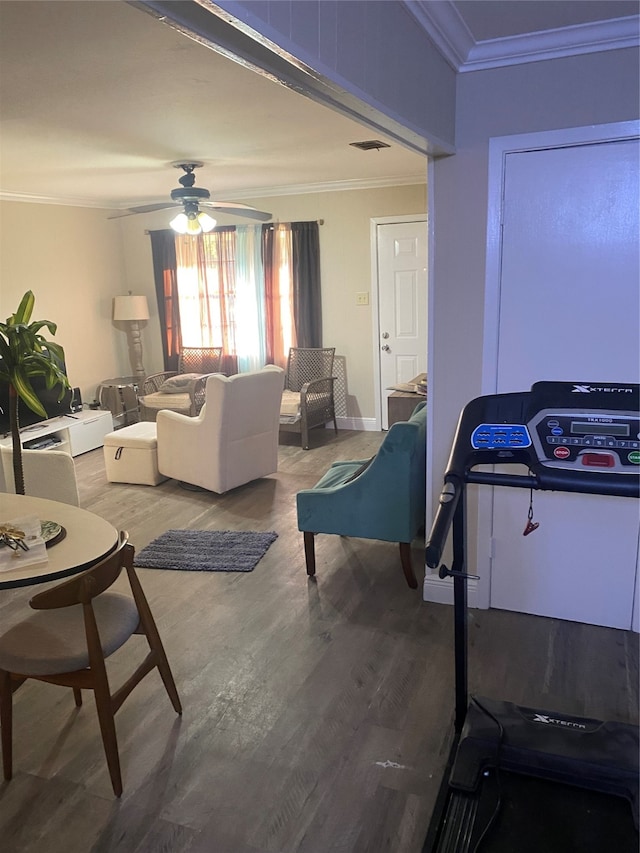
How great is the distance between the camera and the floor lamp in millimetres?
7246

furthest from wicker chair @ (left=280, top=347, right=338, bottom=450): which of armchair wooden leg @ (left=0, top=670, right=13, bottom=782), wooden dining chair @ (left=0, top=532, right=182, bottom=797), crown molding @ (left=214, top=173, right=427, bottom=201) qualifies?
armchair wooden leg @ (left=0, top=670, right=13, bottom=782)

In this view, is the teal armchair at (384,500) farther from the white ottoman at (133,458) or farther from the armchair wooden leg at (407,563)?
the white ottoman at (133,458)

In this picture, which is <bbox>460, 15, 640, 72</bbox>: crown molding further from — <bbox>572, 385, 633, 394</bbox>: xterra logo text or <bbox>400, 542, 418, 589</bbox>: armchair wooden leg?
<bbox>400, 542, 418, 589</bbox>: armchair wooden leg

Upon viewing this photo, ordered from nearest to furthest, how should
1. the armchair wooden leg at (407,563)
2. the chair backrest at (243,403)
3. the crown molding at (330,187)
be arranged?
the armchair wooden leg at (407,563), the chair backrest at (243,403), the crown molding at (330,187)

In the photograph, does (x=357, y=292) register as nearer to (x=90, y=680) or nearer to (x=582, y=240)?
(x=582, y=240)

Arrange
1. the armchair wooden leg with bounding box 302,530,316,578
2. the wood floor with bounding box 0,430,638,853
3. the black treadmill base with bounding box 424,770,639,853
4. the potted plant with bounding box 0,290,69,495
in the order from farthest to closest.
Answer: the potted plant with bounding box 0,290,69,495 < the armchair wooden leg with bounding box 302,530,316,578 < the wood floor with bounding box 0,430,638,853 < the black treadmill base with bounding box 424,770,639,853

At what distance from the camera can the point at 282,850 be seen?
1.94m

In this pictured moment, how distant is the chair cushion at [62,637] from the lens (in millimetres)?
2109

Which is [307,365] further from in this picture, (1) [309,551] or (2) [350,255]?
(1) [309,551]

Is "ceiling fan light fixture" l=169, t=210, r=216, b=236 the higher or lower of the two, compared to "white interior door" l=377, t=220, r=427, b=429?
higher

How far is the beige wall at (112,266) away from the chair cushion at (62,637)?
179 inches

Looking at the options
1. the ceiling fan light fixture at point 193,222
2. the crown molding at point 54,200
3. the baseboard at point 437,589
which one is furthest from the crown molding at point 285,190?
the baseboard at point 437,589

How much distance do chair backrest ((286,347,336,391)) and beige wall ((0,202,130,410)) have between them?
7.12 ft

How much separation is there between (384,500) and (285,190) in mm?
4302
